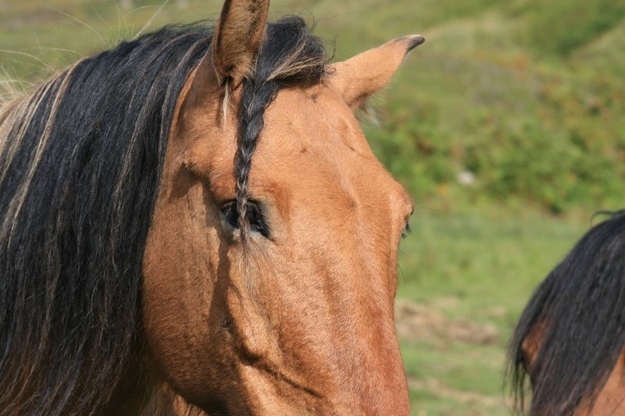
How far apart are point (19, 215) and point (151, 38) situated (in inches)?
28.5

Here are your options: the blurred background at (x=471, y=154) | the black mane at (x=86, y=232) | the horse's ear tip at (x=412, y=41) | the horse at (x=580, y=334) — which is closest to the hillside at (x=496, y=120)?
the blurred background at (x=471, y=154)

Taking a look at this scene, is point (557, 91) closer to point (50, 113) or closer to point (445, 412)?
point (445, 412)

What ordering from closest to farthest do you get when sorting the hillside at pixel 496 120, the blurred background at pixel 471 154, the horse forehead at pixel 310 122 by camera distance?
the horse forehead at pixel 310 122
the blurred background at pixel 471 154
the hillside at pixel 496 120

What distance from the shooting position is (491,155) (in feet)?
74.3

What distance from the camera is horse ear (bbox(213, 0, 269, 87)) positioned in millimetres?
2564

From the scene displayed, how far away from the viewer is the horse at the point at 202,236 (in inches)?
97.0

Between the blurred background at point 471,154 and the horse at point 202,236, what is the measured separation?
662mm

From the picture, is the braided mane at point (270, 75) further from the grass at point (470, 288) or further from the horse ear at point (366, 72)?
the grass at point (470, 288)

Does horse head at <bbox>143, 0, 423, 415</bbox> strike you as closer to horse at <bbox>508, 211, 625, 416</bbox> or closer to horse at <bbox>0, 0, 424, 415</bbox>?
horse at <bbox>0, 0, 424, 415</bbox>

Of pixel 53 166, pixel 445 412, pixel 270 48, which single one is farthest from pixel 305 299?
pixel 445 412

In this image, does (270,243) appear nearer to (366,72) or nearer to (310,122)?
(310,122)

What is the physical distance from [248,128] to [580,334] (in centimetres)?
250

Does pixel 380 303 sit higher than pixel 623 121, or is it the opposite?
pixel 380 303

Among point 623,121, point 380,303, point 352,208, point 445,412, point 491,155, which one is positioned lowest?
point 623,121
